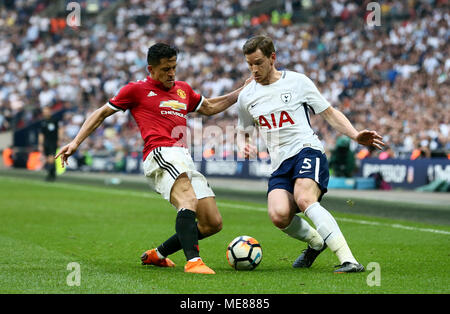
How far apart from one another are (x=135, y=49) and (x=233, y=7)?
18.2 feet

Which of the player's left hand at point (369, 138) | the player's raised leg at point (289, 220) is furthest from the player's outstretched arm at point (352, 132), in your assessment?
the player's raised leg at point (289, 220)

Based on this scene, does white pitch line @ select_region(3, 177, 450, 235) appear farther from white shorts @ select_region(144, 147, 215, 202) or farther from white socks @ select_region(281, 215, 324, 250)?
white shorts @ select_region(144, 147, 215, 202)

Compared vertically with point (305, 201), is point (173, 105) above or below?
above

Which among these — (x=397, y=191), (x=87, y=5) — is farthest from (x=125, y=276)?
(x=87, y=5)

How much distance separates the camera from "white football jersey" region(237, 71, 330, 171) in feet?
23.7

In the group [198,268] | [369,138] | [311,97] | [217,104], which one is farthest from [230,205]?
[369,138]

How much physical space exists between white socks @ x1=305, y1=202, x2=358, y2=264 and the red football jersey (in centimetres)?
149

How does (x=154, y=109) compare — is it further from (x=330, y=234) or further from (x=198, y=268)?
(x=330, y=234)

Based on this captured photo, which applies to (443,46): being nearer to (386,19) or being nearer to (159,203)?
(386,19)

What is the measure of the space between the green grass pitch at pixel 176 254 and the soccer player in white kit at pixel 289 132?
51 centimetres

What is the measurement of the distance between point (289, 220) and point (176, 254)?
78.3 inches

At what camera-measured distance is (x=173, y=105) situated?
737 centimetres

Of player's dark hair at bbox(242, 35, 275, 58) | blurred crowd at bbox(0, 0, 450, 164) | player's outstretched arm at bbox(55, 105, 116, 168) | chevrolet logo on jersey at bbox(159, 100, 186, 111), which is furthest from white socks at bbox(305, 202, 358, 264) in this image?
blurred crowd at bbox(0, 0, 450, 164)

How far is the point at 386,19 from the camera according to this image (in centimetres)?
3091
